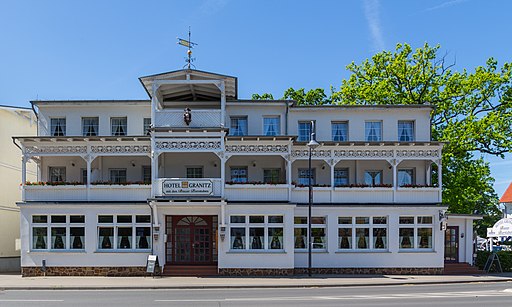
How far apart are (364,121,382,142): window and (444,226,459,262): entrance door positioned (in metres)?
6.49

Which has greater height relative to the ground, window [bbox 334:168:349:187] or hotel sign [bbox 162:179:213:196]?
window [bbox 334:168:349:187]

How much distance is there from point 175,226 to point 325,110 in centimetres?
1062

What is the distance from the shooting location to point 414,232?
2617cm

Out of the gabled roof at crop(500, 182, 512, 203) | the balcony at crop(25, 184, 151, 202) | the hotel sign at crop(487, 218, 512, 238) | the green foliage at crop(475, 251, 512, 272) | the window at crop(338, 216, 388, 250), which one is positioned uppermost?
the balcony at crop(25, 184, 151, 202)

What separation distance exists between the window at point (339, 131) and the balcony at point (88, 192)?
10834 millimetres

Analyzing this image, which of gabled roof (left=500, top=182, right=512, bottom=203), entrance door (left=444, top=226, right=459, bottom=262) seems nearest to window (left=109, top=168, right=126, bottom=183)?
entrance door (left=444, top=226, right=459, bottom=262)

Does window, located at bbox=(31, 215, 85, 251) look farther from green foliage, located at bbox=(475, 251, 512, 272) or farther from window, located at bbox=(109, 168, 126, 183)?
green foliage, located at bbox=(475, 251, 512, 272)

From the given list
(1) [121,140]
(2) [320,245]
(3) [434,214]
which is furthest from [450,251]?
(1) [121,140]

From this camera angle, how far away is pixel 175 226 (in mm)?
26203

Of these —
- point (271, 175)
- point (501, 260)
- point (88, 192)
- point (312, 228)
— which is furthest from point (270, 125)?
point (501, 260)

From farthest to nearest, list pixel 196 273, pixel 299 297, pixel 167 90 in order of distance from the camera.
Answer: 1. pixel 167 90
2. pixel 196 273
3. pixel 299 297

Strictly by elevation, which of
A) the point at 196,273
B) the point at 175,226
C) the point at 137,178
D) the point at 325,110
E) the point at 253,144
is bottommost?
the point at 196,273

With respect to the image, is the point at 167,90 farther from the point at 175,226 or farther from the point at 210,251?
the point at 210,251

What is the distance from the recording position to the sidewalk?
2081 cm
